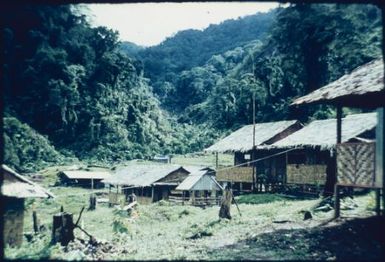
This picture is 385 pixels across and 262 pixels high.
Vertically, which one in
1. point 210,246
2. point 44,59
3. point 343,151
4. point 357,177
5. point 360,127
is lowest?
point 210,246

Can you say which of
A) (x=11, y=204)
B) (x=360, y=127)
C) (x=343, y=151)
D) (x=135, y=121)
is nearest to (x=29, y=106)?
(x=11, y=204)

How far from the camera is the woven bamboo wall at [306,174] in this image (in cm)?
2402

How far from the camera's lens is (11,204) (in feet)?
48.4

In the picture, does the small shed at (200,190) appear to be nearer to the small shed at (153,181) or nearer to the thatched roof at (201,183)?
the thatched roof at (201,183)

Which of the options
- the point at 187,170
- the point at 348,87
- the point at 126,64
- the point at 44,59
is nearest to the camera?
the point at 348,87

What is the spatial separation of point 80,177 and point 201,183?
1629 centimetres

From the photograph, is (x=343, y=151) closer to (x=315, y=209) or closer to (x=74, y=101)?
(x=315, y=209)

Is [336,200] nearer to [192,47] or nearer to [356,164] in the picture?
[356,164]

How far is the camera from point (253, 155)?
30688mm

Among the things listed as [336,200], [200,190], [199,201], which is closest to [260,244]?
[336,200]

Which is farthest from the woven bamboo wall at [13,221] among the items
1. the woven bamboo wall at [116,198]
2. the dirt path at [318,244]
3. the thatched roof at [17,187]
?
the woven bamboo wall at [116,198]

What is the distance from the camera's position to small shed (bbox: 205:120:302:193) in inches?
1180

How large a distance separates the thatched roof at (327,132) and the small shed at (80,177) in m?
24.7

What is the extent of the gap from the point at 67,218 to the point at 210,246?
189 inches
